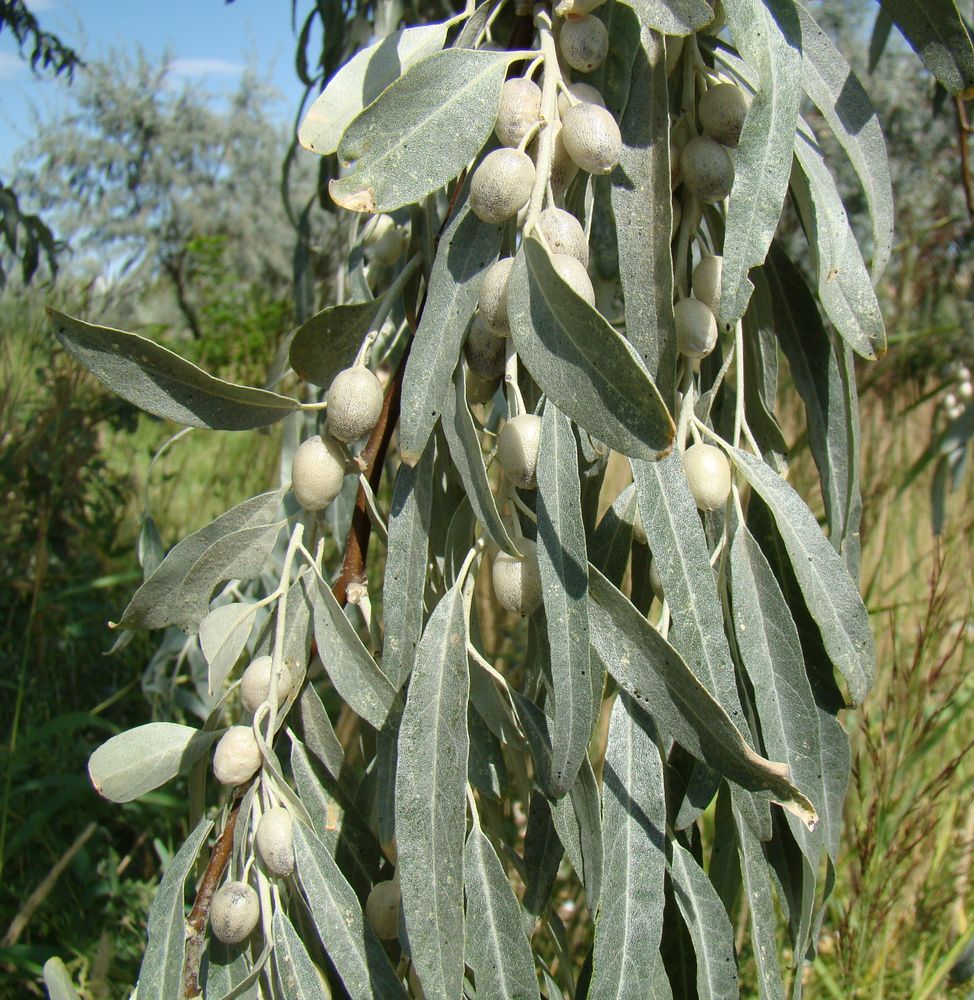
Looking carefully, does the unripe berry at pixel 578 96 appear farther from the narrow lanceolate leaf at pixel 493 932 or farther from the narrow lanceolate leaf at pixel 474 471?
the narrow lanceolate leaf at pixel 493 932

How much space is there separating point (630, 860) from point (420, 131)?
0.46 meters

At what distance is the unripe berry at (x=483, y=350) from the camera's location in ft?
2.04

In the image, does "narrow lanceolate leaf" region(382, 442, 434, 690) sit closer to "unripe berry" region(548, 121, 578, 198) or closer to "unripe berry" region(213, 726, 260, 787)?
"unripe berry" region(213, 726, 260, 787)

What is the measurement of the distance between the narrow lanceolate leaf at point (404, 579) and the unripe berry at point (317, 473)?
45 mm

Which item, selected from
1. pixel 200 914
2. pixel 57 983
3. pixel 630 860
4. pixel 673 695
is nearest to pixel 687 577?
pixel 673 695

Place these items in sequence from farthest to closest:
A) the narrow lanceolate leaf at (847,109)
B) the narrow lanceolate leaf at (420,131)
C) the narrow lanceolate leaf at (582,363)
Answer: the narrow lanceolate leaf at (847,109), the narrow lanceolate leaf at (420,131), the narrow lanceolate leaf at (582,363)

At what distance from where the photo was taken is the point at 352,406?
2.09ft

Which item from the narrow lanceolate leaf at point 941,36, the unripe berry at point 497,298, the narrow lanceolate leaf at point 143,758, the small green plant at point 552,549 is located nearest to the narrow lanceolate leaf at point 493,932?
the small green plant at point 552,549

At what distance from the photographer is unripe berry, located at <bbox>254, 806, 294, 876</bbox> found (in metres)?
0.60

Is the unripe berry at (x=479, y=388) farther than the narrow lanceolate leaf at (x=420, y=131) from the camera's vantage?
Yes

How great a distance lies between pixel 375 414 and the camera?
2.12ft

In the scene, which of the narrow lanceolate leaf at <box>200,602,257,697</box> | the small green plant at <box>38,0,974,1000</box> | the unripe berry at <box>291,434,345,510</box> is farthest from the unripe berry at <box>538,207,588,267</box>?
the narrow lanceolate leaf at <box>200,602,257,697</box>

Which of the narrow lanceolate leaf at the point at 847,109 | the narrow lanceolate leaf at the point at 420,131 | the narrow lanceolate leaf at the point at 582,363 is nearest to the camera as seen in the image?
the narrow lanceolate leaf at the point at 582,363

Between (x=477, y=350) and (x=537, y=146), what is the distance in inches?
5.2
